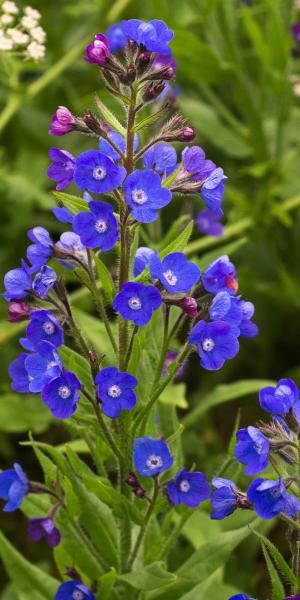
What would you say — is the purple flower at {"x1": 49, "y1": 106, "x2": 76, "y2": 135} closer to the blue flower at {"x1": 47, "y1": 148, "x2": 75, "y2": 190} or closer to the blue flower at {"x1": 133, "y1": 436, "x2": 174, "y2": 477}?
the blue flower at {"x1": 47, "y1": 148, "x2": 75, "y2": 190}

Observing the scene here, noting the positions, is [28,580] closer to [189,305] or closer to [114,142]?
[189,305]

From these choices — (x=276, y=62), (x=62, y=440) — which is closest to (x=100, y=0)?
(x=276, y=62)

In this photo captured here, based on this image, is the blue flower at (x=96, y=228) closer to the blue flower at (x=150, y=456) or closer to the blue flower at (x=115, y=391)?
the blue flower at (x=115, y=391)

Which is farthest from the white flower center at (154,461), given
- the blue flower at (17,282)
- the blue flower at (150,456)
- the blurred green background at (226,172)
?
the blurred green background at (226,172)

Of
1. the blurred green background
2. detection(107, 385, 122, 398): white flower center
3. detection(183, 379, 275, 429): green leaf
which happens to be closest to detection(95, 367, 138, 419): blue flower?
detection(107, 385, 122, 398): white flower center

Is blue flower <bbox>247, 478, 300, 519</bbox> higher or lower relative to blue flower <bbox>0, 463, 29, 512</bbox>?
higher
